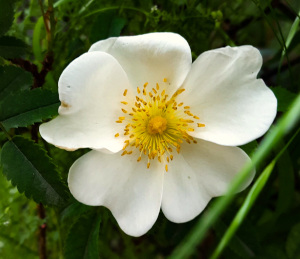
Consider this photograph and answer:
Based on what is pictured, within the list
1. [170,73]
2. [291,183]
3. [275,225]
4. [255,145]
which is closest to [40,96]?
[170,73]

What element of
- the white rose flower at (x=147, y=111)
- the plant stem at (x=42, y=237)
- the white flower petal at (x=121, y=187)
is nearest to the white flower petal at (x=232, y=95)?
the white rose flower at (x=147, y=111)

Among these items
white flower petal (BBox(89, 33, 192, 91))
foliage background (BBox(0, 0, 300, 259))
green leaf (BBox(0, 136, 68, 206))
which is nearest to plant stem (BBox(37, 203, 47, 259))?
foliage background (BBox(0, 0, 300, 259))

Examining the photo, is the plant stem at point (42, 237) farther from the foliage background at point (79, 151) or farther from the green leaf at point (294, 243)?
the green leaf at point (294, 243)

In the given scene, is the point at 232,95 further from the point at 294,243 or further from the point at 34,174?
the point at 294,243

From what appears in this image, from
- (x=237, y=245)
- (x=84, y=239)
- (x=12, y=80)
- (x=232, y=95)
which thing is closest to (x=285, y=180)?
(x=237, y=245)

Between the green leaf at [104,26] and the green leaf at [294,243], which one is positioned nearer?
the green leaf at [104,26]

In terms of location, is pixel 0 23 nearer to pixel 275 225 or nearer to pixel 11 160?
pixel 11 160
